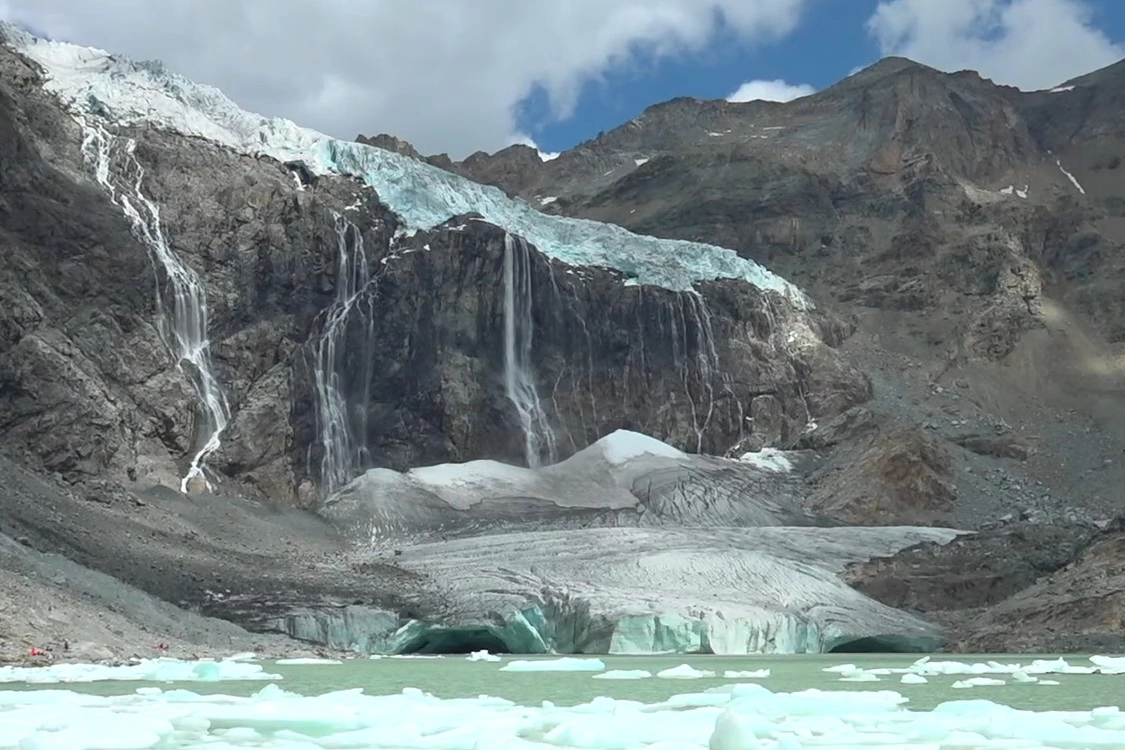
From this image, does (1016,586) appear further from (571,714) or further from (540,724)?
(540,724)

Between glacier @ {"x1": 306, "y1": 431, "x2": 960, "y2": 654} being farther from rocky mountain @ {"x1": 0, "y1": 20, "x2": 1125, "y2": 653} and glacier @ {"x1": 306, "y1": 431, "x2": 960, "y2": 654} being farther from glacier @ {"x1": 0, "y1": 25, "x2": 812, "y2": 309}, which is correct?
glacier @ {"x1": 0, "y1": 25, "x2": 812, "y2": 309}

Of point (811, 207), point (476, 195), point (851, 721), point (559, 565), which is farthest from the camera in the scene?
point (811, 207)

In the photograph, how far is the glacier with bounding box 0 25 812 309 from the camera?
5641 centimetres

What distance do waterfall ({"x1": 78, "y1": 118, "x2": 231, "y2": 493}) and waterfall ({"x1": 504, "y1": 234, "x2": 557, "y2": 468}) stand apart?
Result: 13.0m

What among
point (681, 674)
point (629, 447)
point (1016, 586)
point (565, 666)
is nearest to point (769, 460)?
point (629, 447)

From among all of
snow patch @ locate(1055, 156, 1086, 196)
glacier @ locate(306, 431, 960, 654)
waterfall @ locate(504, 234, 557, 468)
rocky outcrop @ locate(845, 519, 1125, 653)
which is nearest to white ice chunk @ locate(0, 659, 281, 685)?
glacier @ locate(306, 431, 960, 654)

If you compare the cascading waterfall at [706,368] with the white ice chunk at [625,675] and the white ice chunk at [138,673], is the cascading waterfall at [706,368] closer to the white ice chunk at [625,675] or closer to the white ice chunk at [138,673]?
the white ice chunk at [625,675]

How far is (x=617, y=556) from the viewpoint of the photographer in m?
37.7

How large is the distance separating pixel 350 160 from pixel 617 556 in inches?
1168

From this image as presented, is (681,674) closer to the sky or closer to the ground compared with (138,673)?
closer to the sky

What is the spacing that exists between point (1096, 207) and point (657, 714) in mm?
88641

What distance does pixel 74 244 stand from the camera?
46.6 metres

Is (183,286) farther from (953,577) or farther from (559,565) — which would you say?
(953,577)

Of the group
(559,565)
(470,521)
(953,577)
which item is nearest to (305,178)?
(470,521)
